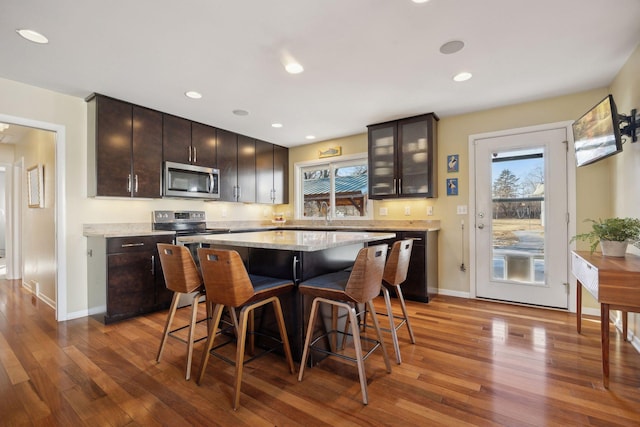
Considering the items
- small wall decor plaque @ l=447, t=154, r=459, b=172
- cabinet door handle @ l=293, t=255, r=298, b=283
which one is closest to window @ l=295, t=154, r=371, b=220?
small wall decor plaque @ l=447, t=154, r=459, b=172

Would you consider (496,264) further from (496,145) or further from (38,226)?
(38,226)

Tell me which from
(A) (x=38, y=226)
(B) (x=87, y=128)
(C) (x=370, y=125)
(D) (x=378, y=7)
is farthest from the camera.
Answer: (C) (x=370, y=125)

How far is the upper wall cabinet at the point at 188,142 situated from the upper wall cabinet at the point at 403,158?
2.30 metres

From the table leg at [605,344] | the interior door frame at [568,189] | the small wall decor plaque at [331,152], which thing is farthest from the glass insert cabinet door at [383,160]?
the table leg at [605,344]

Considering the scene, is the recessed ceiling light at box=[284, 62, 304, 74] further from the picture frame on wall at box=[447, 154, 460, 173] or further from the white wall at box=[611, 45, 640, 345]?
the white wall at box=[611, 45, 640, 345]

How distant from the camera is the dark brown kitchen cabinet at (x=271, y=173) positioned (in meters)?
5.11

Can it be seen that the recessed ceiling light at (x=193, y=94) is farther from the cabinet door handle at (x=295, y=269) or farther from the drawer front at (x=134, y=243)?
the cabinet door handle at (x=295, y=269)

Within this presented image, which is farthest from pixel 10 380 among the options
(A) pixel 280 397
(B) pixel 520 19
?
(B) pixel 520 19

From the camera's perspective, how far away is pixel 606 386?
182cm

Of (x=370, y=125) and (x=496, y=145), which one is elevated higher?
(x=370, y=125)

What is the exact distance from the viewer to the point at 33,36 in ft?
7.13

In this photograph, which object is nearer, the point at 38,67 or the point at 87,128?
the point at 38,67

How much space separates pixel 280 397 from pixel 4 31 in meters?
3.08

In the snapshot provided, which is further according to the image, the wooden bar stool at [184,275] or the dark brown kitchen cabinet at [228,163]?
the dark brown kitchen cabinet at [228,163]
